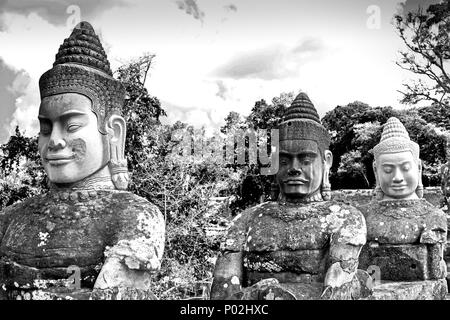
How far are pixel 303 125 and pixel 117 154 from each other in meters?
2.15

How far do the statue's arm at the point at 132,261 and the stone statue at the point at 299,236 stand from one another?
0.94m

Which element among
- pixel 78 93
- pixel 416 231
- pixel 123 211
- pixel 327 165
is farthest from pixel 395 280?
pixel 78 93

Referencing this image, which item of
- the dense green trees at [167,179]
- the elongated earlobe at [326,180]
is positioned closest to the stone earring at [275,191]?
the elongated earlobe at [326,180]

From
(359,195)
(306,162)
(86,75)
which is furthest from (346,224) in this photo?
(359,195)

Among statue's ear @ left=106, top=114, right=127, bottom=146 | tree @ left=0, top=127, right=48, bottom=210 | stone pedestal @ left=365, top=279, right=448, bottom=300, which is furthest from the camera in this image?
tree @ left=0, top=127, right=48, bottom=210

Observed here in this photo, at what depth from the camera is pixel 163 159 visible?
12.5 m

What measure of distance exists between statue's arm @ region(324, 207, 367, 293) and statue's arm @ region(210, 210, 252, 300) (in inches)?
36.9

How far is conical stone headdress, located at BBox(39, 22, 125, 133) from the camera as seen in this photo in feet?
17.4

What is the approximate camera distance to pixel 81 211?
513 cm

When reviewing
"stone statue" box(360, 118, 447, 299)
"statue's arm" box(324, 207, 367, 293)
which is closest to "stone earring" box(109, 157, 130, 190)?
"statue's arm" box(324, 207, 367, 293)

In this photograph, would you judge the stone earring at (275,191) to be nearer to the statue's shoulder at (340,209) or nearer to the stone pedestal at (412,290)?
the statue's shoulder at (340,209)

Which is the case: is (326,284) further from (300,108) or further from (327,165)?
(300,108)

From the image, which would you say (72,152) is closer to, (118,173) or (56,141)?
(56,141)

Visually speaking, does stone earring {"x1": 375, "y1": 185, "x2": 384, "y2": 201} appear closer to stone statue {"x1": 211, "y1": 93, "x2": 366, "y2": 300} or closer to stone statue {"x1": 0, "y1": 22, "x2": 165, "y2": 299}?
stone statue {"x1": 211, "y1": 93, "x2": 366, "y2": 300}
